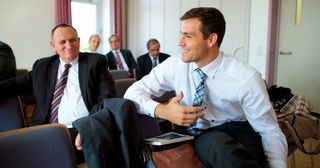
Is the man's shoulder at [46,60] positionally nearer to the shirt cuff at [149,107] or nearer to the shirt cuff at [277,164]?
the shirt cuff at [149,107]

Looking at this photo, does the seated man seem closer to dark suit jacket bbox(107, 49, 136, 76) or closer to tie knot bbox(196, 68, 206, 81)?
dark suit jacket bbox(107, 49, 136, 76)

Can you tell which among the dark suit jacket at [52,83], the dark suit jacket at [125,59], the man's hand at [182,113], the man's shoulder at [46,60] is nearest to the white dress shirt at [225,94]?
the man's hand at [182,113]

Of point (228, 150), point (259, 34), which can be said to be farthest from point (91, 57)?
point (259, 34)

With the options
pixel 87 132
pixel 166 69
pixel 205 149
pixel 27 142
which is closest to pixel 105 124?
pixel 87 132

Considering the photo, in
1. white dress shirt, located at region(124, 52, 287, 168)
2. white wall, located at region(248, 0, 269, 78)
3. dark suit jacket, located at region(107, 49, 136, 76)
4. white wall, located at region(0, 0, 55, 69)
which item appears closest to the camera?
white dress shirt, located at region(124, 52, 287, 168)

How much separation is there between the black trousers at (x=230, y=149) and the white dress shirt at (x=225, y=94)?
5 centimetres

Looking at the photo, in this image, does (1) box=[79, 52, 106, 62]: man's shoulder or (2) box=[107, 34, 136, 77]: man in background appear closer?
(1) box=[79, 52, 106, 62]: man's shoulder

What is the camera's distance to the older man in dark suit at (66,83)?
196 centimetres

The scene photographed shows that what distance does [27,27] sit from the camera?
4.93m

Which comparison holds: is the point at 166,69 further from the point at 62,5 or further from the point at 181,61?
the point at 62,5

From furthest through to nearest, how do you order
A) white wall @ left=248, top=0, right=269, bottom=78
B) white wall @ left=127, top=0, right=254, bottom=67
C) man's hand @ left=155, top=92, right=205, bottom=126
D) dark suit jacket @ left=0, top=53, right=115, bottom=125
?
white wall @ left=127, top=0, right=254, bottom=67 < white wall @ left=248, top=0, right=269, bottom=78 < dark suit jacket @ left=0, top=53, right=115, bottom=125 < man's hand @ left=155, top=92, right=205, bottom=126

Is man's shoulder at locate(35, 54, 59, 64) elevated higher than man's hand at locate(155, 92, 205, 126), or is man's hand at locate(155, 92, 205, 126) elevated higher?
man's shoulder at locate(35, 54, 59, 64)

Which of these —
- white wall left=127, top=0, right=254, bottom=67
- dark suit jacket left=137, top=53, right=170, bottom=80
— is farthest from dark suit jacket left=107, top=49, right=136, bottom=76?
white wall left=127, top=0, right=254, bottom=67

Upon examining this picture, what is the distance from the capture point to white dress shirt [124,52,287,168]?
1.31 meters
